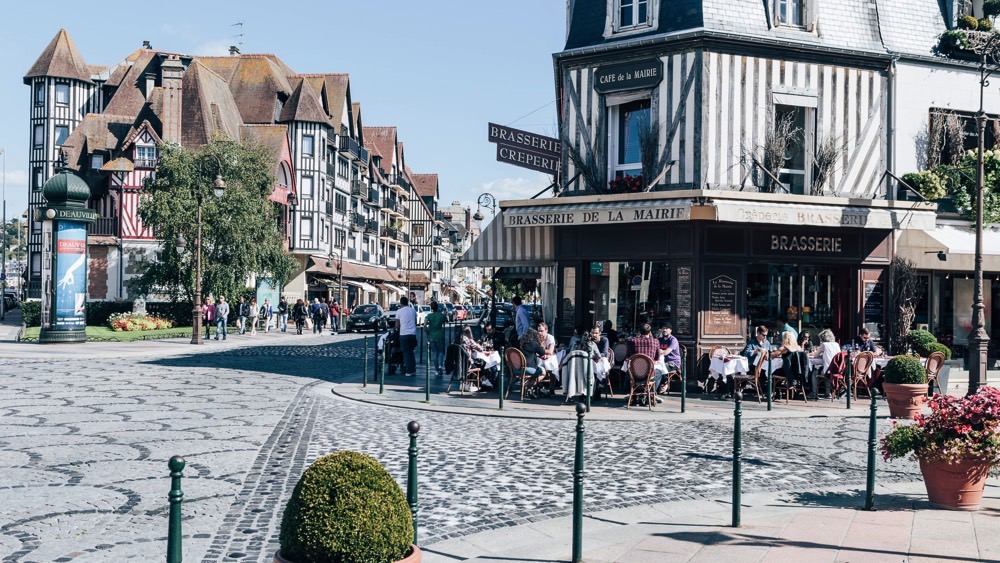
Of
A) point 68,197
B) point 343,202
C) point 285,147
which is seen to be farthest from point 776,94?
point 343,202

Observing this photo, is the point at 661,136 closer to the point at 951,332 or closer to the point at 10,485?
the point at 951,332

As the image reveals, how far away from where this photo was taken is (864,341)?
18.8m

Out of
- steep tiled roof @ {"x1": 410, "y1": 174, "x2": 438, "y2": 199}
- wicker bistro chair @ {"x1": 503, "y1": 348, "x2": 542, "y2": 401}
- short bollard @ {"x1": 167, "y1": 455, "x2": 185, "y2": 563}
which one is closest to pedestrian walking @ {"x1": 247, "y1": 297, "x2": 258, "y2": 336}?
wicker bistro chair @ {"x1": 503, "y1": 348, "x2": 542, "y2": 401}

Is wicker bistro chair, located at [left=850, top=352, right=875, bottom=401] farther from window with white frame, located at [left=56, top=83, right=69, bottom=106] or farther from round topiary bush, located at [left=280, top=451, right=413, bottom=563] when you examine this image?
window with white frame, located at [left=56, top=83, right=69, bottom=106]

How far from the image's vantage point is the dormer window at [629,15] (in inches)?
756

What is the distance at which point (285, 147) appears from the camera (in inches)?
2267

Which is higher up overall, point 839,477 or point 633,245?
point 633,245

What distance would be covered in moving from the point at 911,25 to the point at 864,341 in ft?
23.7

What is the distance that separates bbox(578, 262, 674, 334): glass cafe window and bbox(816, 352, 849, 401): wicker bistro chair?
3.14 m

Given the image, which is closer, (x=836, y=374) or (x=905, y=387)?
(x=905, y=387)

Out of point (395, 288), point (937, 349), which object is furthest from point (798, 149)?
point (395, 288)

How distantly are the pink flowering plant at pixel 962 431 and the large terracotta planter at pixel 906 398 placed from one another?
6.21 meters

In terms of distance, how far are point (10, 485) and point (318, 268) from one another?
5382cm

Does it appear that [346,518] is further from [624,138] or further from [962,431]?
[624,138]
